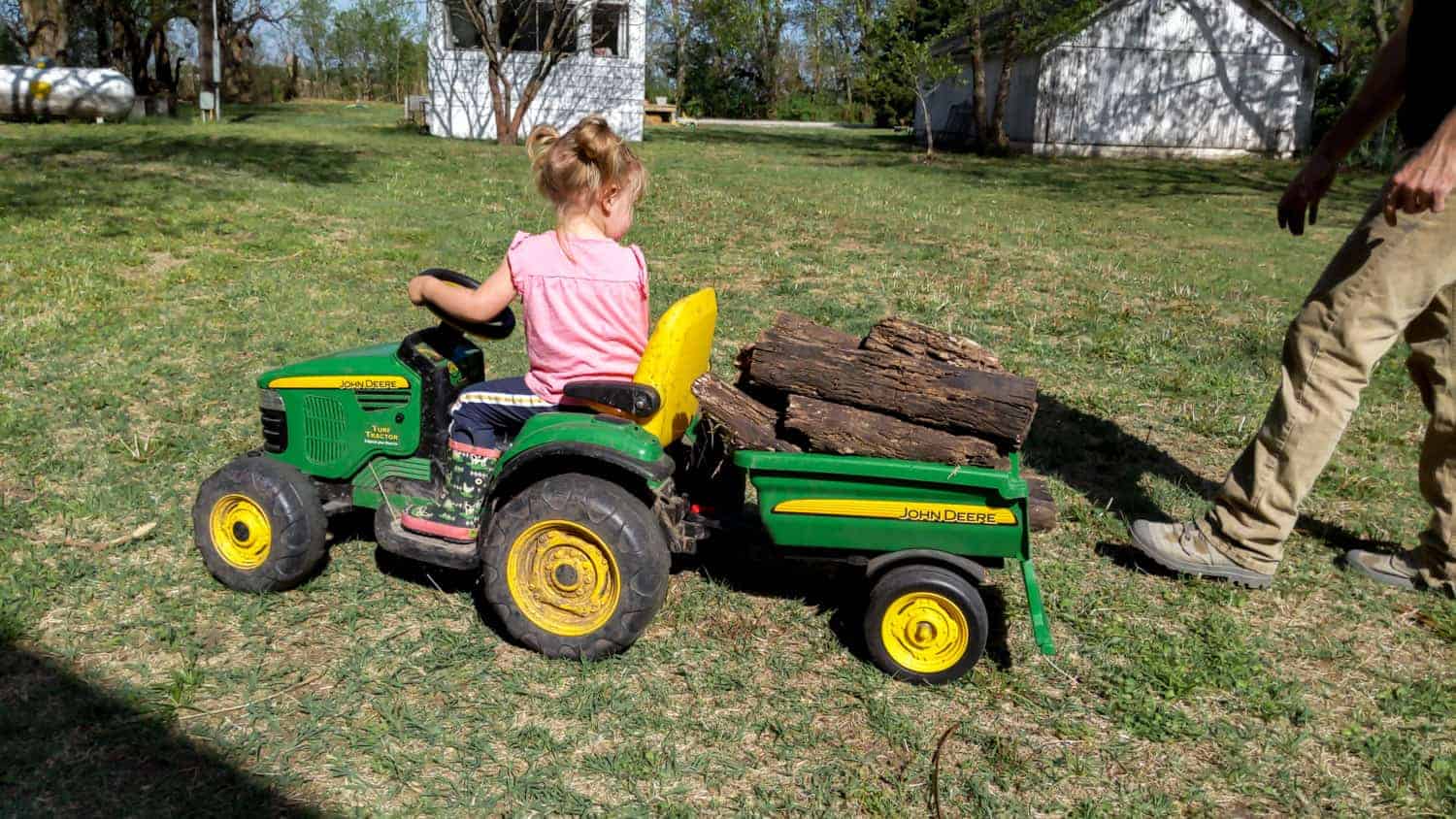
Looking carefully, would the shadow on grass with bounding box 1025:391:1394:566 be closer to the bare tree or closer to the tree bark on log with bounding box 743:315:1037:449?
the tree bark on log with bounding box 743:315:1037:449

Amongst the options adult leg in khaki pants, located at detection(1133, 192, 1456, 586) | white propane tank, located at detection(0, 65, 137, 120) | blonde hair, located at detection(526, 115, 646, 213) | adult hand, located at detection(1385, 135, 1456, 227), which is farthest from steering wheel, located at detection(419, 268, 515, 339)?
white propane tank, located at detection(0, 65, 137, 120)

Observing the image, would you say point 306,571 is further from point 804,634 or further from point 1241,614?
point 1241,614

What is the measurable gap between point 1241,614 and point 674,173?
14.6 meters

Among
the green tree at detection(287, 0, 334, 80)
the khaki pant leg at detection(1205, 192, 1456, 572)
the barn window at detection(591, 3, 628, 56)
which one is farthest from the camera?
the green tree at detection(287, 0, 334, 80)

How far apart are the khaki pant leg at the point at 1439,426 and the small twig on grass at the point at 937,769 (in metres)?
2.33

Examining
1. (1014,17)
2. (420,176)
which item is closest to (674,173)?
(420,176)

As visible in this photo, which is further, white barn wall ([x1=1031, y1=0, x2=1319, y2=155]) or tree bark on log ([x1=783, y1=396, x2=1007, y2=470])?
white barn wall ([x1=1031, y1=0, x2=1319, y2=155])

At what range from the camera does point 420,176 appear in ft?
48.4

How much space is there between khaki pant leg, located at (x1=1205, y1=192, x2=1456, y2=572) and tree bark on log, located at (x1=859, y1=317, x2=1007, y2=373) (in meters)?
1.29

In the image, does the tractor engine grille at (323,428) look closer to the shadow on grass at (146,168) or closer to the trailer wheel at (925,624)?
the trailer wheel at (925,624)

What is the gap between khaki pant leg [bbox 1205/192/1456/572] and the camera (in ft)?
12.1

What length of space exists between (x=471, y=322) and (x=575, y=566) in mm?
921

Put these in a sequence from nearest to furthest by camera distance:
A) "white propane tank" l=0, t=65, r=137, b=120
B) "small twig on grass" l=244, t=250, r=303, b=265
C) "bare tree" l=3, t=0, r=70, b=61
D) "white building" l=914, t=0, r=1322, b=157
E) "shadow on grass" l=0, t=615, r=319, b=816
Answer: "shadow on grass" l=0, t=615, r=319, b=816, "small twig on grass" l=244, t=250, r=303, b=265, "white propane tank" l=0, t=65, r=137, b=120, "bare tree" l=3, t=0, r=70, b=61, "white building" l=914, t=0, r=1322, b=157

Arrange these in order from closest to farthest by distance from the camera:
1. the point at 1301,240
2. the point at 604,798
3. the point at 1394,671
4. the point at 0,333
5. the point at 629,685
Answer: the point at 604,798, the point at 629,685, the point at 1394,671, the point at 0,333, the point at 1301,240
